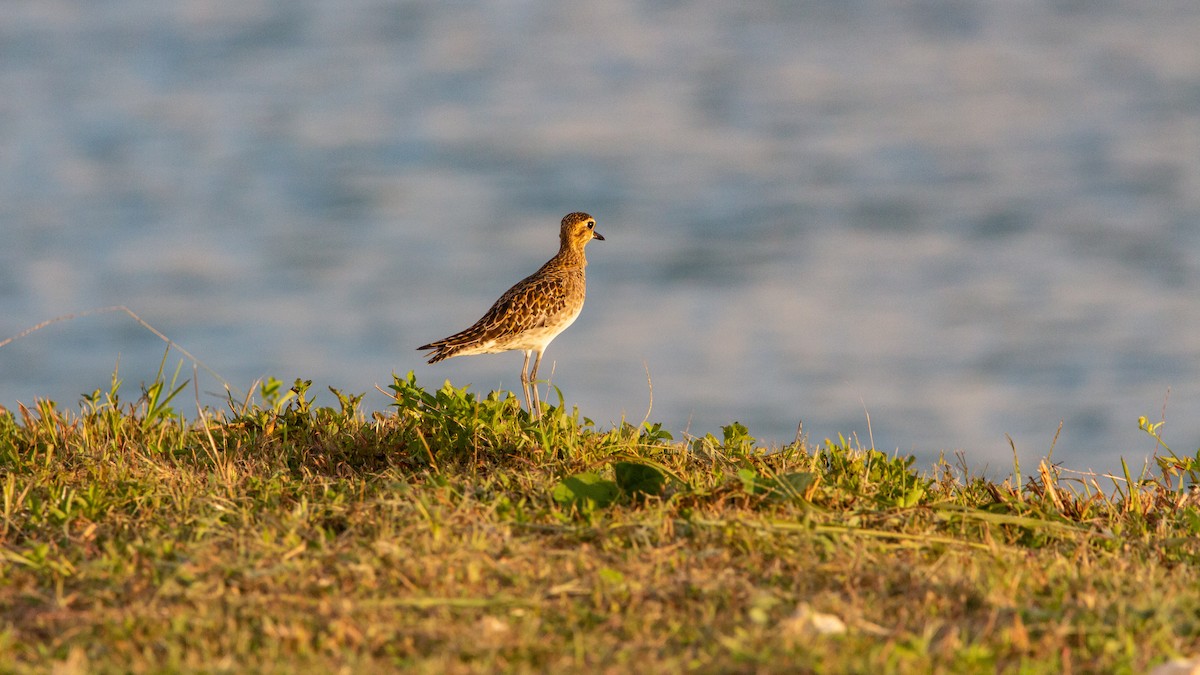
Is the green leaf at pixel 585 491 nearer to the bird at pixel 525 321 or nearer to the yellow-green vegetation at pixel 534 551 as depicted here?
the yellow-green vegetation at pixel 534 551

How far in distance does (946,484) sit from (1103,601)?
1.91 meters

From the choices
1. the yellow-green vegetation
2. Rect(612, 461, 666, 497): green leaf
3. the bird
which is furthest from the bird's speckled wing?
Rect(612, 461, 666, 497): green leaf

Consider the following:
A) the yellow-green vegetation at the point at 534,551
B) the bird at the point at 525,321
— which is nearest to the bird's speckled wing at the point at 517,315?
the bird at the point at 525,321

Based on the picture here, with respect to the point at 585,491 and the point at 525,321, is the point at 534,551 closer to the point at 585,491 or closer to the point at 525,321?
the point at 585,491

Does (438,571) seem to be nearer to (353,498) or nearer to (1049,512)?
(353,498)

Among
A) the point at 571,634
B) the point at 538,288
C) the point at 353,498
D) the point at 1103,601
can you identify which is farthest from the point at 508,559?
the point at 538,288

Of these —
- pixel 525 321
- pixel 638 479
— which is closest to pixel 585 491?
pixel 638 479

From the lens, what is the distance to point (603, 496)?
6.18 meters

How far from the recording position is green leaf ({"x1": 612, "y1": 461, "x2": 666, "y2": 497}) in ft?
20.5

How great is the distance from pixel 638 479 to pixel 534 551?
889 millimetres

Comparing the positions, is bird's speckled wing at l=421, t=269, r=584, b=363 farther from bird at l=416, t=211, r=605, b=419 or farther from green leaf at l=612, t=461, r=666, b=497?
green leaf at l=612, t=461, r=666, b=497

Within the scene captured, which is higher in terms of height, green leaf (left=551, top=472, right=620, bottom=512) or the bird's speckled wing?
the bird's speckled wing

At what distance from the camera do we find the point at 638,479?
20.5 ft

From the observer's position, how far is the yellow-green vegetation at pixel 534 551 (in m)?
4.68
